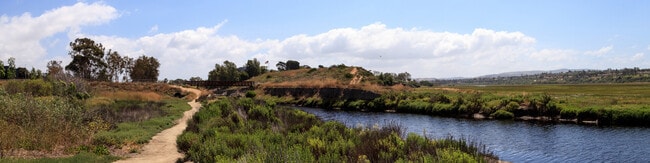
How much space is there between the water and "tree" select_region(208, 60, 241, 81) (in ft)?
325

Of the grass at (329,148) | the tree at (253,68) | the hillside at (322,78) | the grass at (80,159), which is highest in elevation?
the tree at (253,68)

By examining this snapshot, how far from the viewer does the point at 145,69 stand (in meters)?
115

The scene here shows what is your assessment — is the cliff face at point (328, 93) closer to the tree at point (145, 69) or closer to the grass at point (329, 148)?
the tree at point (145, 69)

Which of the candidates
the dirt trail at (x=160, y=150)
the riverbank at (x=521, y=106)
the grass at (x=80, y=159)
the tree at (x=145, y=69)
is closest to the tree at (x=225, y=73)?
the tree at (x=145, y=69)

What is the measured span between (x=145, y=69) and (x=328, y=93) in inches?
2043

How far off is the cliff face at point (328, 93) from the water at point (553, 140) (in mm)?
31902

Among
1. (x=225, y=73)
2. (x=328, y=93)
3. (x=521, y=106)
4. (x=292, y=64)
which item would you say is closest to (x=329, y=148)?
(x=521, y=106)

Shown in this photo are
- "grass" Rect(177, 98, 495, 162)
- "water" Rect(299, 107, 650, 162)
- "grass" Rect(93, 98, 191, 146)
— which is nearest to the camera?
"grass" Rect(177, 98, 495, 162)

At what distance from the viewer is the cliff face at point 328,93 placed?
7650 cm

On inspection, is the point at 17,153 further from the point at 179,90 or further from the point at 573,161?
the point at 179,90

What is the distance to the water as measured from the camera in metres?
25.0

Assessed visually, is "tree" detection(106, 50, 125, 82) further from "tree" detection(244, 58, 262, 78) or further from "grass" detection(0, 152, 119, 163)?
"grass" detection(0, 152, 119, 163)

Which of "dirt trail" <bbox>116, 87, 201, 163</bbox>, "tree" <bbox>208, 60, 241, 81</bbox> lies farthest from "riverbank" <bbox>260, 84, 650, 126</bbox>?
"tree" <bbox>208, 60, 241, 81</bbox>

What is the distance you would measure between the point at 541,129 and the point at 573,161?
14.5m
